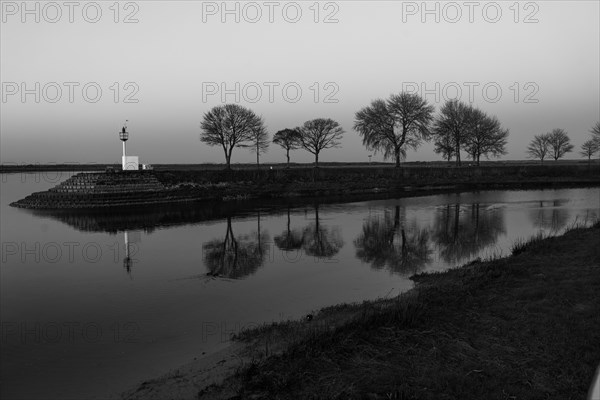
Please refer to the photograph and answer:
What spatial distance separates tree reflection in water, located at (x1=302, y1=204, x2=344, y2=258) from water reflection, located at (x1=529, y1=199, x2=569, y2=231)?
486 inches

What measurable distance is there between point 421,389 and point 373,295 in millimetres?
7000

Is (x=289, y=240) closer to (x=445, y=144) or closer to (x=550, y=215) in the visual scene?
(x=550, y=215)

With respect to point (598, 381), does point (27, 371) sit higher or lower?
lower

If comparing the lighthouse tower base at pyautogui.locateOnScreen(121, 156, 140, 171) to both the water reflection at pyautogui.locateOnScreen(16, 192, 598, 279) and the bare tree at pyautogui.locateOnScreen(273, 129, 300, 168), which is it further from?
the bare tree at pyautogui.locateOnScreen(273, 129, 300, 168)

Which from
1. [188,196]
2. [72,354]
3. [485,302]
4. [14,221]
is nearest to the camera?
[72,354]

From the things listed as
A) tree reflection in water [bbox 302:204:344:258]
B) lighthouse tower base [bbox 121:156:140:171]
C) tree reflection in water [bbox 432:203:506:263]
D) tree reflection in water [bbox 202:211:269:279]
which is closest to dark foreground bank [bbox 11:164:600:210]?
lighthouse tower base [bbox 121:156:140:171]

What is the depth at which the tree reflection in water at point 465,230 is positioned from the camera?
19.5 m

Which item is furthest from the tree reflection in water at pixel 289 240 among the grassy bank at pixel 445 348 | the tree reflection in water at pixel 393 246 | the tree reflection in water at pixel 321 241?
the grassy bank at pixel 445 348

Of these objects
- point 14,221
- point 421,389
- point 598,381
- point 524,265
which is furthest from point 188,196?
point 598,381

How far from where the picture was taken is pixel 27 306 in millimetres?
12578

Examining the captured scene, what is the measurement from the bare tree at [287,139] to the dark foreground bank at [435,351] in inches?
2843

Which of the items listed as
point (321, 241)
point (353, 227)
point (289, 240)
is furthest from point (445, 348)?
point (353, 227)

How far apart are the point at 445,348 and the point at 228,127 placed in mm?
64052

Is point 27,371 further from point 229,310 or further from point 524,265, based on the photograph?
point 524,265
